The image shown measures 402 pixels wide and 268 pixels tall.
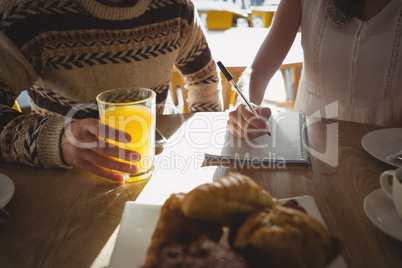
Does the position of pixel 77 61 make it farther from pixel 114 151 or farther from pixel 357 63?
pixel 357 63

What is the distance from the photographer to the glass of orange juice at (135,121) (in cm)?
62

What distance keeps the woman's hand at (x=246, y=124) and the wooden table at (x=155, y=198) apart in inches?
4.2

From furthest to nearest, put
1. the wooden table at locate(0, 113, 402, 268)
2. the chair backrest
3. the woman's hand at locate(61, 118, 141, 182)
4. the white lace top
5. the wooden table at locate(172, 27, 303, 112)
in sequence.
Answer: the chair backrest < the wooden table at locate(172, 27, 303, 112) < the white lace top < the woman's hand at locate(61, 118, 141, 182) < the wooden table at locate(0, 113, 402, 268)

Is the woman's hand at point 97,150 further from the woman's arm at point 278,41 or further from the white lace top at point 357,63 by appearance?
the white lace top at point 357,63

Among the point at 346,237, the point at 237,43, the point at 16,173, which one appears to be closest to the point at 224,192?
the point at 346,237

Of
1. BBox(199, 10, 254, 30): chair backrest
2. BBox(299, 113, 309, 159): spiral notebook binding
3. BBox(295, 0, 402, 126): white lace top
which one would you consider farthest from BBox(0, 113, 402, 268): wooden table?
BBox(199, 10, 254, 30): chair backrest

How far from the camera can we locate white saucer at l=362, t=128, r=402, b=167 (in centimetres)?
68

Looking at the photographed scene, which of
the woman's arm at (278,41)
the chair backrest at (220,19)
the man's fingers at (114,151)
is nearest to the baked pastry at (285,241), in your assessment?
the man's fingers at (114,151)

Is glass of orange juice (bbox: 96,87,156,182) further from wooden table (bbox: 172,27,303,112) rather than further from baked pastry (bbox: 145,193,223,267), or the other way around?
wooden table (bbox: 172,27,303,112)

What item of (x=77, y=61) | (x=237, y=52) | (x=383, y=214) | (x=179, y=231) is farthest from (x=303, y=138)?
(x=237, y=52)

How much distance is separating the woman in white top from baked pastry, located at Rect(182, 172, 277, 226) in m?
0.76

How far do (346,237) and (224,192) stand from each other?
252mm

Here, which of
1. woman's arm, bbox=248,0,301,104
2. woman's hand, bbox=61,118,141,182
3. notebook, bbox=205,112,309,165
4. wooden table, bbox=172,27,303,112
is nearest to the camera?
woman's hand, bbox=61,118,141,182

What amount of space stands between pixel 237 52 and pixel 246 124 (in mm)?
1370
